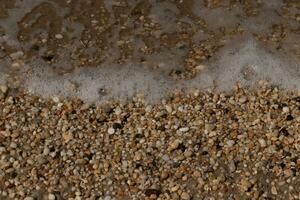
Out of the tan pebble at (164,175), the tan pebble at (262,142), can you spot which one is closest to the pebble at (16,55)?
the tan pebble at (164,175)

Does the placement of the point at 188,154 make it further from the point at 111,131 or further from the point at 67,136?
the point at 67,136

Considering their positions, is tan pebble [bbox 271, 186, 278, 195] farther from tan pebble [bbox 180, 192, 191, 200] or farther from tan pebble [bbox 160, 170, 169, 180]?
tan pebble [bbox 160, 170, 169, 180]

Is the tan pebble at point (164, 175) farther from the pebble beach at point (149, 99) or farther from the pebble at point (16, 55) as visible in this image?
the pebble at point (16, 55)

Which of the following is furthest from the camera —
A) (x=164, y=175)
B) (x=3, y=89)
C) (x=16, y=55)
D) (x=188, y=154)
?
(x=16, y=55)

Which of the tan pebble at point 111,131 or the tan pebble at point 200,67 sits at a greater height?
the tan pebble at point 200,67

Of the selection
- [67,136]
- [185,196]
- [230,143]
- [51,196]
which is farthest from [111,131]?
[230,143]

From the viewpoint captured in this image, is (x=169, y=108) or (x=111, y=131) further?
(x=169, y=108)

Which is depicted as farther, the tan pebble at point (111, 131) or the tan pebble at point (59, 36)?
the tan pebble at point (59, 36)

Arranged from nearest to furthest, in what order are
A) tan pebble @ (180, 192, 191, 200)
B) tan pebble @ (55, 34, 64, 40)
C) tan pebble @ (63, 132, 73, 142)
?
tan pebble @ (180, 192, 191, 200) → tan pebble @ (63, 132, 73, 142) → tan pebble @ (55, 34, 64, 40)

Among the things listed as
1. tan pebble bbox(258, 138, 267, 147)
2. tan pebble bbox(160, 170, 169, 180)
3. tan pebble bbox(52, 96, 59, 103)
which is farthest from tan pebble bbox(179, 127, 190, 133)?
tan pebble bbox(52, 96, 59, 103)

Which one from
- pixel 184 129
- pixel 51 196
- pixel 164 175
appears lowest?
pixel 51 196

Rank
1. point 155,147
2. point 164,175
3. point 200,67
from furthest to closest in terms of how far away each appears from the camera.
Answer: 1. point 200,67
2. point 155,147
3. point 164,175

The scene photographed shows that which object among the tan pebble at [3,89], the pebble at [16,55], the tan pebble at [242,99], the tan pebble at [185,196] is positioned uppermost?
the tan pebble at [242,99]
